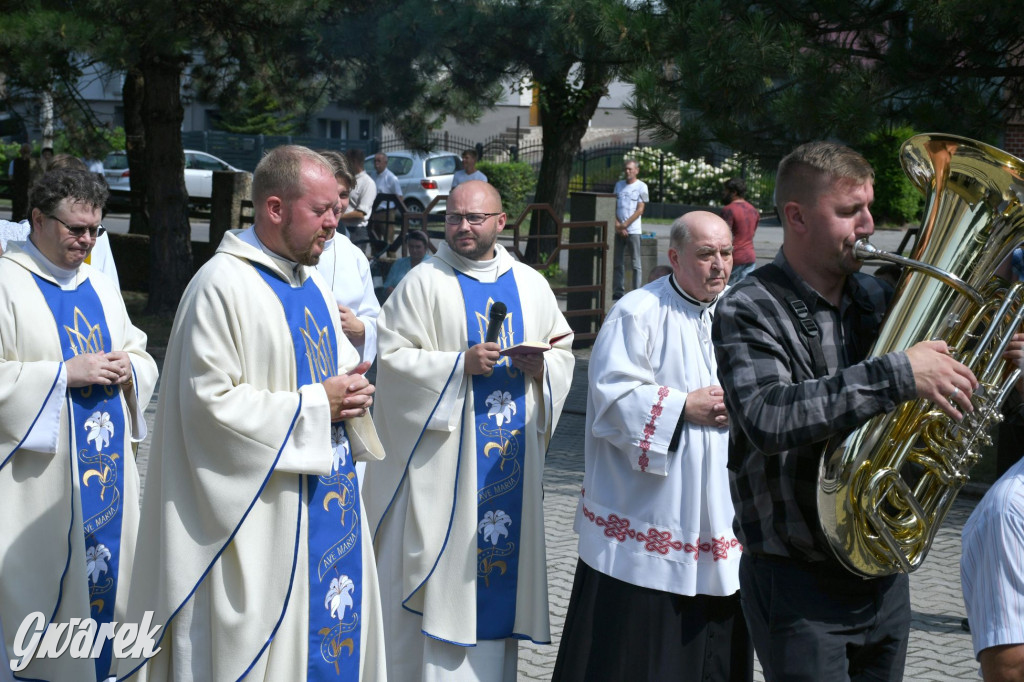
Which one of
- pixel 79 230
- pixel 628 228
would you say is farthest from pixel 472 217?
pixel 628 228

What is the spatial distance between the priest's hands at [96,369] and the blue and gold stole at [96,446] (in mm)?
84

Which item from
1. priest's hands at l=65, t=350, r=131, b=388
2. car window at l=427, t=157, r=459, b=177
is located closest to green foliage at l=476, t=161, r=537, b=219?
car window at l=427, t=157, r=459, b=177

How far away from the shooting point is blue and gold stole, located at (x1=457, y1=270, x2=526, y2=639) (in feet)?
15.0

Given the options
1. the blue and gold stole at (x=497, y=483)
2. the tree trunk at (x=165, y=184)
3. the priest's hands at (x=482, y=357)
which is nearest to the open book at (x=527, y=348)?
the priest's hands at (x=482, y=357)

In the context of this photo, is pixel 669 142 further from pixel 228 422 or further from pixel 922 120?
pixel 228 422

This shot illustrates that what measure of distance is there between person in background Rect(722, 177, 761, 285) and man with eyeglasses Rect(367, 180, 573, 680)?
25.2ft

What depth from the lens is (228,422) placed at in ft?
11.3

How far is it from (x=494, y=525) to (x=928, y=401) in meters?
2.20

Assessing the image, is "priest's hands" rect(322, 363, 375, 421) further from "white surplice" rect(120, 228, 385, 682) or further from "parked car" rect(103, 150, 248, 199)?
"parked car" rect(103, 150, 248, 199)

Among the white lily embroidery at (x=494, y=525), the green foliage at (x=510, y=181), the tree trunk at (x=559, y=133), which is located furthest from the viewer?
the green foliage at (x=510, y=181)

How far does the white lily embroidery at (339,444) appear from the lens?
3752mm

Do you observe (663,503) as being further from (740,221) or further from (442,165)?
(442,165)

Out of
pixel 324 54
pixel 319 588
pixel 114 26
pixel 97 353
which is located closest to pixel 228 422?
pixel 319 588

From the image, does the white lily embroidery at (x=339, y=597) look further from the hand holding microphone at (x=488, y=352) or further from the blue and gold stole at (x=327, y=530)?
the hand holding microphone at (x=488, y=352)
